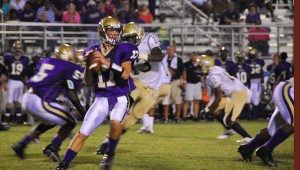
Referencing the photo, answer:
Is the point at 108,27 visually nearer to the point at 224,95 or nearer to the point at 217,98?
the point at 217,98

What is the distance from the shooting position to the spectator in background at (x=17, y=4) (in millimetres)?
17219

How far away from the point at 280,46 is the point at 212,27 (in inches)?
78.0

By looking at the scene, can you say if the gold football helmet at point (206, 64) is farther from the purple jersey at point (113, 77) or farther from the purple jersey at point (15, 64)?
the purple jersey at point (15, 64)

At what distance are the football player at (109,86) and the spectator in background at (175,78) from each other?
343 inches

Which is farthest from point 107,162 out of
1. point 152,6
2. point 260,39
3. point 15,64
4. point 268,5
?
point 268,5

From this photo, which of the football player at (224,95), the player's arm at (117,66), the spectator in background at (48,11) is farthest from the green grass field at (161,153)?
the spectator in background at (48,11)

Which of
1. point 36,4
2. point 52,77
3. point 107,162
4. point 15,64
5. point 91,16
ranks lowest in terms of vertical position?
point 107,162

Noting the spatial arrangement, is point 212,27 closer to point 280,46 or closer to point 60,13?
point 280,46

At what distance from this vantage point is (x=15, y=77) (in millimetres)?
15414

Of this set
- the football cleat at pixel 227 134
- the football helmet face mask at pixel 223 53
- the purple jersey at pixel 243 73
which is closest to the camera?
the football cleat at pixel 227 134

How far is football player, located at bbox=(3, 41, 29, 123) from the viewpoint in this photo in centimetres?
1523

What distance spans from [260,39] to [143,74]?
783cm

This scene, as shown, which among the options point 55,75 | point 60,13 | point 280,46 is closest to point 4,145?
point 55,75

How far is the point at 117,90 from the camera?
7.24 m
